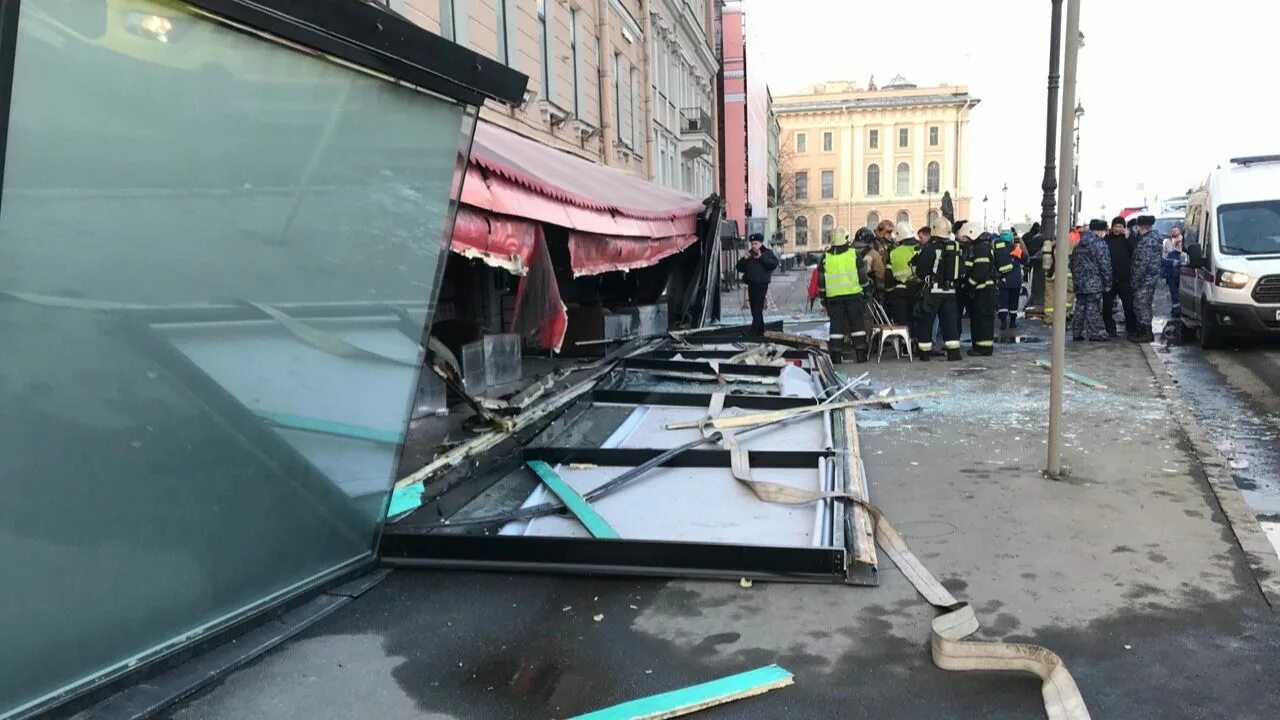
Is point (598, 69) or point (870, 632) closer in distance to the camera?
point (870, 632)

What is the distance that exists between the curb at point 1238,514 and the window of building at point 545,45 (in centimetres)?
1101

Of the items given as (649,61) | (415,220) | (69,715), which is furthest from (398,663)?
(649,61)

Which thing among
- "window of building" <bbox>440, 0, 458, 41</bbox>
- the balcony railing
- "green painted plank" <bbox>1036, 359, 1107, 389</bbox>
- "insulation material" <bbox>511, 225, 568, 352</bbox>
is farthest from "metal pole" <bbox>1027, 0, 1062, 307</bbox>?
the balcony railing

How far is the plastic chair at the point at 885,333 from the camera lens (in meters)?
11.4

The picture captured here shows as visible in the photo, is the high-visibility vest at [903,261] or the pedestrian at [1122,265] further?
the pedestrian at [1122,265]

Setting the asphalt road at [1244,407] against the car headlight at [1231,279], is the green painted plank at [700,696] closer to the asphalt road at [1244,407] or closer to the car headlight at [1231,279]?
the asphalt road at [1244,407]

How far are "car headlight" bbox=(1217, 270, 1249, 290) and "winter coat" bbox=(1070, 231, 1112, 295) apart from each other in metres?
1.38

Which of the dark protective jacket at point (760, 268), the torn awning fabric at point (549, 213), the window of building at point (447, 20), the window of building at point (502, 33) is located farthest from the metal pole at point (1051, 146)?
the window of building at point (447, 20)

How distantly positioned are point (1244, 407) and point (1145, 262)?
4838mm

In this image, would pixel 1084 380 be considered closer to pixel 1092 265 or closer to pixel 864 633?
pixel 1092 265

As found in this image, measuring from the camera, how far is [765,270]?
13.9 meters

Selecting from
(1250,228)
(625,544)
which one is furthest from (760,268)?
(625,544)

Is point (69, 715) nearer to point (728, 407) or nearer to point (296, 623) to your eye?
point (296, 623)

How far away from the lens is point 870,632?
339 centimetres
